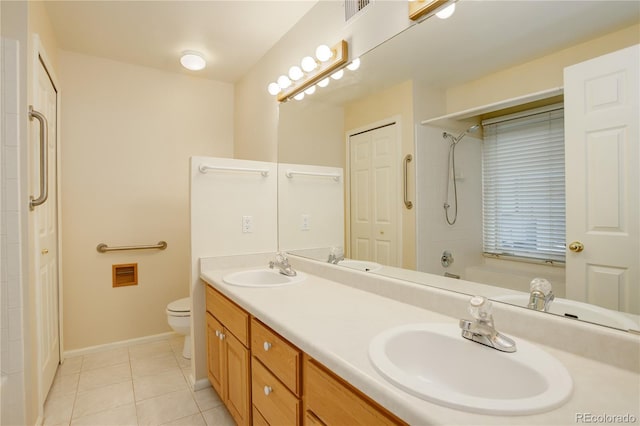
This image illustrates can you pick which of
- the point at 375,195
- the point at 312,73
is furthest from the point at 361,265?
the point at 312,73

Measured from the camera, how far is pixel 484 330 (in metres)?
0.87

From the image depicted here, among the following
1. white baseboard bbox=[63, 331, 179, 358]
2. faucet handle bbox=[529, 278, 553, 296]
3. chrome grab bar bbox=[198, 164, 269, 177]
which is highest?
chrome grab bar bbox=[198, 164, 269, 177]

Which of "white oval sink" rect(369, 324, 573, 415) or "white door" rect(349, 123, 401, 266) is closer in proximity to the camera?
"white oval sink" rect(369, 324, 573, 415)

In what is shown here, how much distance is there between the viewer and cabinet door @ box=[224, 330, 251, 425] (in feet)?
4.58

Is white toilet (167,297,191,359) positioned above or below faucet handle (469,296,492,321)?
below

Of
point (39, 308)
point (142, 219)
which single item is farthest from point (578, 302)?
point (142, 219)

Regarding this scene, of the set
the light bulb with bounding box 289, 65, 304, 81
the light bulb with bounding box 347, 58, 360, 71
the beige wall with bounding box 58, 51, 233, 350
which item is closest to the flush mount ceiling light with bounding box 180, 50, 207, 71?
the beige wall with bounding box 58, 51, 233, 350

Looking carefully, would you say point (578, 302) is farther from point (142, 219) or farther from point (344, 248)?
point (142, 219)

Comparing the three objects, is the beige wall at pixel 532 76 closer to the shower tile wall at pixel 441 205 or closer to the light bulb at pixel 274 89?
the shower tile wall at pixel 441 205

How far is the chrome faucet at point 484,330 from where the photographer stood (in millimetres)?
848

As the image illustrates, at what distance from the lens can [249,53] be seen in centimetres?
264

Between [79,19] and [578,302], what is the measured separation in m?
3.08

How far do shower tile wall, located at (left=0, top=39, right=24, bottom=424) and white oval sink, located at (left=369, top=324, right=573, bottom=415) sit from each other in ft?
5.81

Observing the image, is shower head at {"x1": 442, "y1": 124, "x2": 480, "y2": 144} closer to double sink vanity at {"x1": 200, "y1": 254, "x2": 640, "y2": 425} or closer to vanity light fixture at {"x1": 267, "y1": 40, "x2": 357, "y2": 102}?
double sink vanity at {"x1": 200, "y1": 254, "x2": 640, "y2": 425}
